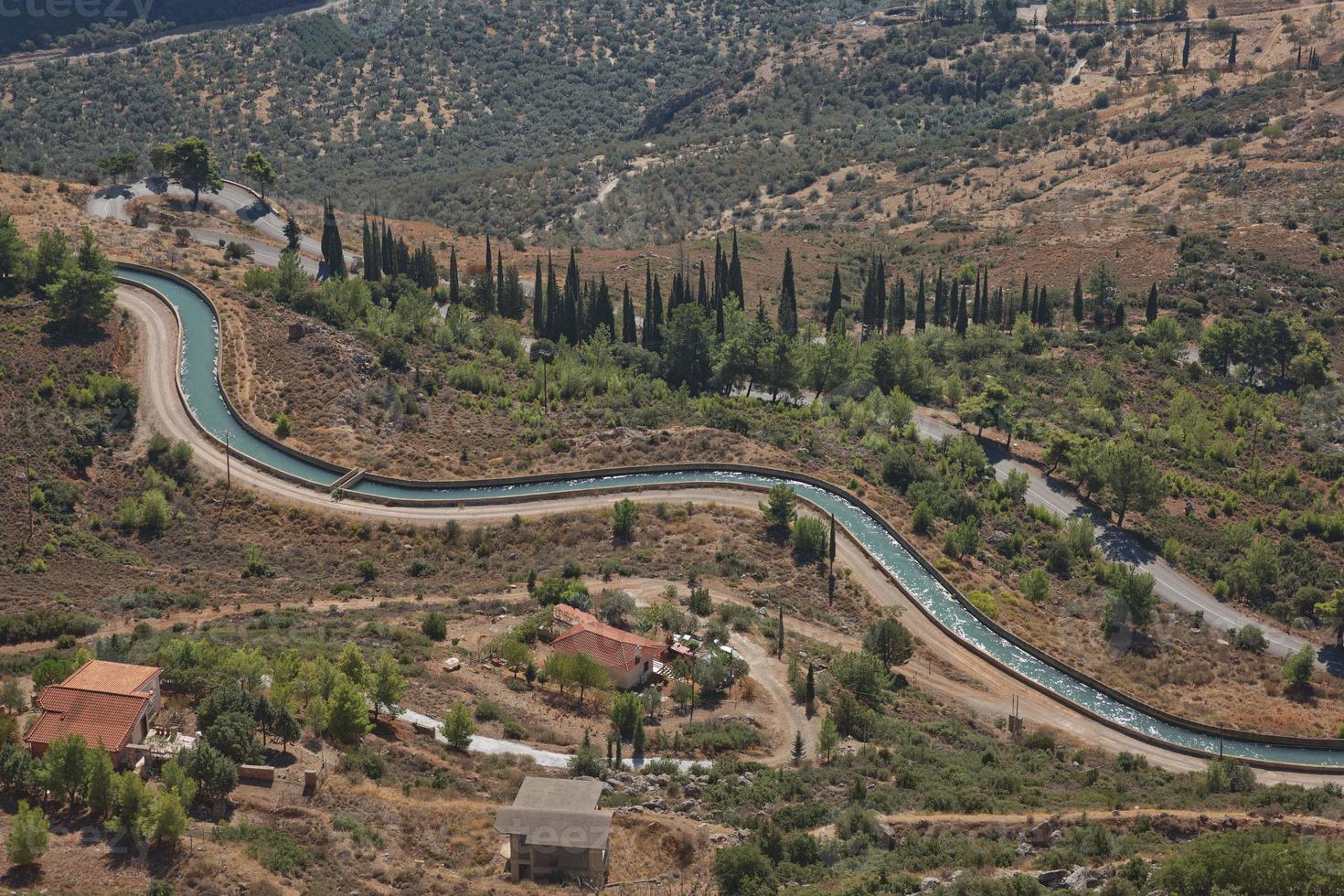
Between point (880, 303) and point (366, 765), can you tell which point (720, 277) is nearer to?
point (880, 303)

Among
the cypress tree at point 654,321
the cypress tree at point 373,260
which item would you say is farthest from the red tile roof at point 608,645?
the cypress tree at point 373,260

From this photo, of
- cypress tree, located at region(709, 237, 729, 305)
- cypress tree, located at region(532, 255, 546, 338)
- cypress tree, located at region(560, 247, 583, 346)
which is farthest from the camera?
cypress tree, located at region(709, 237, 729, 305)

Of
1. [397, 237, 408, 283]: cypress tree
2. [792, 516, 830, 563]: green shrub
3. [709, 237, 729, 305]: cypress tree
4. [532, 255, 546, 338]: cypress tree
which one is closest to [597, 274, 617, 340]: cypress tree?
[532, 255, 546, 338]: cypress tree

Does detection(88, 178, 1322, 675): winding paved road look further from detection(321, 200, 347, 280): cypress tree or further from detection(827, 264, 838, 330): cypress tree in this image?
detection(827, 264, 838, 330): cypress tree

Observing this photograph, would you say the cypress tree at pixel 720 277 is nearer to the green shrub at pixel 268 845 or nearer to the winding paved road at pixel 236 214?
the winding paved road at pixel 236 214

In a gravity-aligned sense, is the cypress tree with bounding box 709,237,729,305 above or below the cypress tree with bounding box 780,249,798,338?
above

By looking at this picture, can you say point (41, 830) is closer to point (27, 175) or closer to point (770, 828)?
point (770, 828)

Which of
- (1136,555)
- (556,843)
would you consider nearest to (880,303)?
(1136,555)

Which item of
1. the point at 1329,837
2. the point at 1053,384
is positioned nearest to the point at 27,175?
the point at 1053,384
